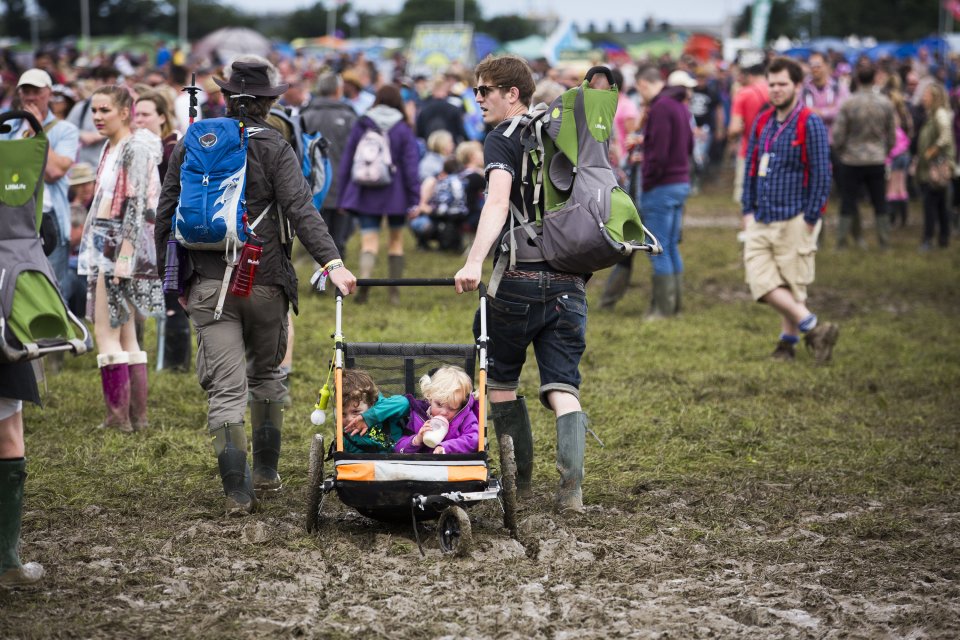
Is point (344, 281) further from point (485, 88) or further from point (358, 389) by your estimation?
point (485, 88)

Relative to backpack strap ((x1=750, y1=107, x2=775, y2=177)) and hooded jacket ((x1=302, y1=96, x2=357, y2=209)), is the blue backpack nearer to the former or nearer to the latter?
backpack strap ((x1=750, y1=107, x2=775, y2=177))

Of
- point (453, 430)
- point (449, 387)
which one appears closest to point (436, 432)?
point (453, 430)

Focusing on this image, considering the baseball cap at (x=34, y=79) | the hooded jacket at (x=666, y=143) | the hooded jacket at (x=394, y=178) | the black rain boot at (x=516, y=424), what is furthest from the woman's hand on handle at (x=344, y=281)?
the hooded jacket at (x=394, y=178)

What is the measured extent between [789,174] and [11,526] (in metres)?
6.61

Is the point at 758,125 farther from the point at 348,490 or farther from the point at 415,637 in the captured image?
the point at 415,637

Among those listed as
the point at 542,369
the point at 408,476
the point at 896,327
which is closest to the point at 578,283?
the point at 542,369

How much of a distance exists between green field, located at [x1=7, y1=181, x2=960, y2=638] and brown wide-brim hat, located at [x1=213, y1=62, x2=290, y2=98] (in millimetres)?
2004

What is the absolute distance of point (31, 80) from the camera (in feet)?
26.9

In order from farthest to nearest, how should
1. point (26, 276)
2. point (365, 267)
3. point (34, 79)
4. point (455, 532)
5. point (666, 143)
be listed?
point (365, 267), point (666, 143), point (34, 79), point (455, 532), point (26, 276)

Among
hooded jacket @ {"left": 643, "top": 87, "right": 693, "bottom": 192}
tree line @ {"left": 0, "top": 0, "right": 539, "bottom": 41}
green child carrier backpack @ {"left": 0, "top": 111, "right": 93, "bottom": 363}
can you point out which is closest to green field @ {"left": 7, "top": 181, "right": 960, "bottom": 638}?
green child carrier backpack @ {"left": 0, "top": 111, "right": 93, "bottom": 363}

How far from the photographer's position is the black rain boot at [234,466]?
578 centimetres

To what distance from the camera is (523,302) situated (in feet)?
18.7

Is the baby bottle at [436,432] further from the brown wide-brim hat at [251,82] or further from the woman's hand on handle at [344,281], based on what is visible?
the brown wide-brim hat at [251,82]

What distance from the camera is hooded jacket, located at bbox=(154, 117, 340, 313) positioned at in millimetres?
5660
